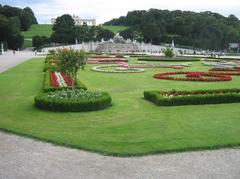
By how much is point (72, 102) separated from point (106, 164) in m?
4.74

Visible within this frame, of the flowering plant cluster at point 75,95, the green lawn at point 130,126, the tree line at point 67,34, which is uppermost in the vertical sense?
the tree line at point 67,34

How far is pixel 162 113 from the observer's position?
11352mm

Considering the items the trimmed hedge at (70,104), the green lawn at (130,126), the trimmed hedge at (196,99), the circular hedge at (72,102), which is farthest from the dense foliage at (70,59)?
the trimmed hedge at (196,99)

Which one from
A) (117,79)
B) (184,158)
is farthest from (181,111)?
(117,79)

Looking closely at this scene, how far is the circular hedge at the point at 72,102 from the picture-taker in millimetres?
11398

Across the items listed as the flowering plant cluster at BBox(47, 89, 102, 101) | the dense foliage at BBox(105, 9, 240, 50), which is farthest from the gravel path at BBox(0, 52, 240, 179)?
the dense foliage at BBox(105, 9, 240, 50)

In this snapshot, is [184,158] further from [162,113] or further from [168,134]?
[162,113]

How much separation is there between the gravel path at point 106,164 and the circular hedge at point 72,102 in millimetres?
3491

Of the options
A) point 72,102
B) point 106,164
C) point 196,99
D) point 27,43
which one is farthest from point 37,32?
point 106,164

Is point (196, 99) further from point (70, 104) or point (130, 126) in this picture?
point (70, 104)

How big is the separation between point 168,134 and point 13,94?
841 centimetres

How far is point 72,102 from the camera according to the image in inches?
449

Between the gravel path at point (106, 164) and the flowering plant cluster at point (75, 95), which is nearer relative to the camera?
the gravel path at point (106, 164)

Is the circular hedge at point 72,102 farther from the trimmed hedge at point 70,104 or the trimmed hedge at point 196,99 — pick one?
the trimmed hedge at point 196,99
